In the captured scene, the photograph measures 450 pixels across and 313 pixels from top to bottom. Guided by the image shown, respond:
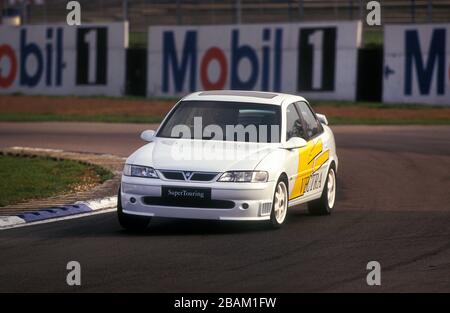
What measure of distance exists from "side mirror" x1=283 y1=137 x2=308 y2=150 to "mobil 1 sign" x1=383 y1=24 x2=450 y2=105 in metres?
20.4

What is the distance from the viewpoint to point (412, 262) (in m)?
10.5

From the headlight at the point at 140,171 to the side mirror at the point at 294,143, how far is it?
159 cm

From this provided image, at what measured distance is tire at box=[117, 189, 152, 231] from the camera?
1225 cm

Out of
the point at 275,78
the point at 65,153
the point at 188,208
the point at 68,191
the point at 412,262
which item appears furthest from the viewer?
the point at 275,78

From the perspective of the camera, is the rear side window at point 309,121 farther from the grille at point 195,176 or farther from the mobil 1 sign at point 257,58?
the mobil 1 sign at point 257,58

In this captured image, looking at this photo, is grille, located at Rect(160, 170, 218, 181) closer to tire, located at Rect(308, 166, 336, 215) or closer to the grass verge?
tire, located at Rect(308, 166, 336, 215)

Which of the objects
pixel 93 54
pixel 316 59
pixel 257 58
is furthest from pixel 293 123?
pixel 93 54

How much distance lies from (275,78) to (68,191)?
20203 mm

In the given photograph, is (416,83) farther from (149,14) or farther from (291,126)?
(291,126)

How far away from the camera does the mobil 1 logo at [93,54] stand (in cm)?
3859

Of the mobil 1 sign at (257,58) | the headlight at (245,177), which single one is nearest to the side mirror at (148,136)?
the headlight at (245,177)

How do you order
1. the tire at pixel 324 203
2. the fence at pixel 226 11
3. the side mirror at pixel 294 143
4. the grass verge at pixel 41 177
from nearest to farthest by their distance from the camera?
the side mirror at pixel 294 143, the tire at pixel 324 203, the grass verge at pixel 41 177, the fence at pixel 226 11
